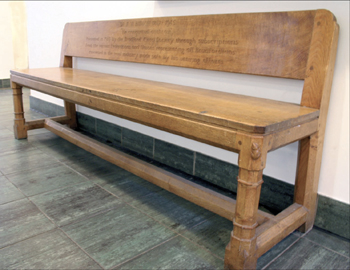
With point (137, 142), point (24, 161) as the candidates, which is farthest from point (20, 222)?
point (137, 142)

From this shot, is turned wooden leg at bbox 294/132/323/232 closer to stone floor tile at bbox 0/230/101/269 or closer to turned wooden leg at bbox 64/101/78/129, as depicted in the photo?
stone floor tile at bbox 0/230/101/269

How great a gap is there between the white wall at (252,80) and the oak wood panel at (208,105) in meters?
0.19

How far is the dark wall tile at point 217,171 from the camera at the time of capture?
2.13 metres

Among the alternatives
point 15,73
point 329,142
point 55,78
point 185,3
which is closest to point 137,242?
point 329,142

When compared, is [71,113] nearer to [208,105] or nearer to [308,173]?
[208,105]

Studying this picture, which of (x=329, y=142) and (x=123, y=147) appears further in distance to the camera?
(x=123, y=147)

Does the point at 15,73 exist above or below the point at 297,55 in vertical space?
below

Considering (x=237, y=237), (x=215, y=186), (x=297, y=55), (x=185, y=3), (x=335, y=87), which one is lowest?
(x=215, y=186)

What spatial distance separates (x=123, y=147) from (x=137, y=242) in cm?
148

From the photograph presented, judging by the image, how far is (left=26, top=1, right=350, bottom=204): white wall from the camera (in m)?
1.65

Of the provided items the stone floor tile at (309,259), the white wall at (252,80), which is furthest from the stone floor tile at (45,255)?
the white wall at (252,80)

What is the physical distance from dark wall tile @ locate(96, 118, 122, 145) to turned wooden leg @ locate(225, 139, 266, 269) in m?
1.84

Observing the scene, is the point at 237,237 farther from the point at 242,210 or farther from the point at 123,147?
the point at 123,147

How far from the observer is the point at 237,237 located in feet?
4.44
